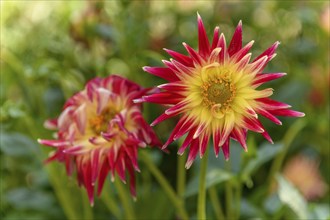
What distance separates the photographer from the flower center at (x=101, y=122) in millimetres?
609

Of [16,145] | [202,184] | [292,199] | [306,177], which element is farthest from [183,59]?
[306,177]

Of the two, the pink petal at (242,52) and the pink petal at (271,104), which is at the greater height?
the pink petal at (242,52)

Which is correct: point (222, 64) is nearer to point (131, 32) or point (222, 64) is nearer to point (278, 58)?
point (131, 32)

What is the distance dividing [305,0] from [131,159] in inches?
29.9

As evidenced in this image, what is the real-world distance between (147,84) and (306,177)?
26 centimetres

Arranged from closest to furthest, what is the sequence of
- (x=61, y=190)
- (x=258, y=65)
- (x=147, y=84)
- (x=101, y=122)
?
(x=258, y=65), (x=101, y=122), (x=61, y=190), (x=147, y=84)

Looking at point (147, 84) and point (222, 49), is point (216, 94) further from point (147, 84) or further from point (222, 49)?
point (147, 84)

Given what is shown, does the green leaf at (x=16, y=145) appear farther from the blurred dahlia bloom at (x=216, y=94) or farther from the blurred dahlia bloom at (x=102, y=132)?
the blurred dahlia bloom at (x=216, y=94)

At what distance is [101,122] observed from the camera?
61cm

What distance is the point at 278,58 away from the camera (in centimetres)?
105

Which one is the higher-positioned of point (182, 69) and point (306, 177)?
point (182, 69)

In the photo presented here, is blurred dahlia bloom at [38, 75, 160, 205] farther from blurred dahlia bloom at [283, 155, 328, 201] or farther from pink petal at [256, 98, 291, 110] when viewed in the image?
blurred dahlia bloom at [283, 155, 328, 201]

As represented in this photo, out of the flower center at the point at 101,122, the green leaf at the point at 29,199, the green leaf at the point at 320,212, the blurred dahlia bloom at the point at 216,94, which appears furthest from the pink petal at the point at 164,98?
the green leaf at the point at 29,199

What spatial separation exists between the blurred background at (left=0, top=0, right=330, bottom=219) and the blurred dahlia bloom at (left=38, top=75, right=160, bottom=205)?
10 cm
